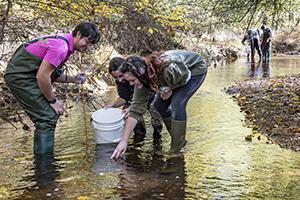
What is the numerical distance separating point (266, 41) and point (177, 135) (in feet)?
45.9

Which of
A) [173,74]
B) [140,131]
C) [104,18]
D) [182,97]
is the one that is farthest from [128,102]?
[173,74]

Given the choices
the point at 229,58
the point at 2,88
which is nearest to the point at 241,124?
the point at 2,88

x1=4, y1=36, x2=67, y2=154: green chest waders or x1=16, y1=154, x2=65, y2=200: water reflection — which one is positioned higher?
x1=4, y1=36, x2=67, y2=154: green chest waders

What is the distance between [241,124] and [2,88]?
3.77m

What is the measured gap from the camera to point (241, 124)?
6484 millimetres

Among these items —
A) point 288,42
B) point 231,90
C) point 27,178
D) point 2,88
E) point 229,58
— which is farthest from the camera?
point 288,42

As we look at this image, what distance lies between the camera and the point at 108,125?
523cm

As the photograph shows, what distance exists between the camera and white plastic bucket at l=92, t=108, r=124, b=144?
17.2ft

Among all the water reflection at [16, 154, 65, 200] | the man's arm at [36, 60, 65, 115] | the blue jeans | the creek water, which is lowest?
the creek water

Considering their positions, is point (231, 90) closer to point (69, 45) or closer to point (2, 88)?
point (2, 88)

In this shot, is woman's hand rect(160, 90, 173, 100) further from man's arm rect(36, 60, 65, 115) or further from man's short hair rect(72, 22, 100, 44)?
man's arm rect(36, 60, 65, 115)

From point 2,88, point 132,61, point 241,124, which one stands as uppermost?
point 132,61

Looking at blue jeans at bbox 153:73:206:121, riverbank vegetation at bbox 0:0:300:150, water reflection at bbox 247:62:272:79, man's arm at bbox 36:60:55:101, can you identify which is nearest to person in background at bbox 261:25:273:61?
water reflection at bbox 247:62:272:79

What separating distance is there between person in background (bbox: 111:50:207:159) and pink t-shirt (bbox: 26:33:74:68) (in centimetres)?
55
